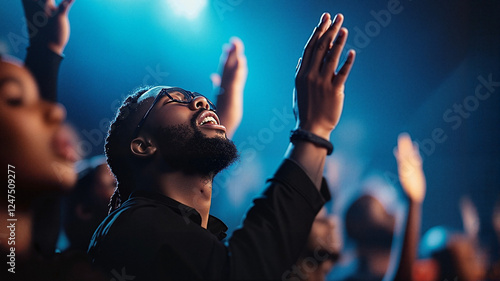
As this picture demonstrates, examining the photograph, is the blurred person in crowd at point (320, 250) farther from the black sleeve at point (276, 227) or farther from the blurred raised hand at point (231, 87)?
the black sleeve at point (276, 227)

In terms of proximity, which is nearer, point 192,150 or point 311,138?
point 311,138

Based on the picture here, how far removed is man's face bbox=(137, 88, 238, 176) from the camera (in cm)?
122

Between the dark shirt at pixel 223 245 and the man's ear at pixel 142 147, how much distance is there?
28 cm

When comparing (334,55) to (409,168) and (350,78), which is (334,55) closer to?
(409,168)

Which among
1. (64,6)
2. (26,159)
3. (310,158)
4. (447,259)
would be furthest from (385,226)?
(64,6)

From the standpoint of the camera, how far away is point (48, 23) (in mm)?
1722

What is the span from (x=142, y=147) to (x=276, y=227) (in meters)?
0.62

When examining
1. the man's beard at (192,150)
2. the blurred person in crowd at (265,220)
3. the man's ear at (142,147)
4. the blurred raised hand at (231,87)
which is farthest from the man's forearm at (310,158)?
the blurred raised hand at (231,87)

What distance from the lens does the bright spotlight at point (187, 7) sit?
2.14 metres

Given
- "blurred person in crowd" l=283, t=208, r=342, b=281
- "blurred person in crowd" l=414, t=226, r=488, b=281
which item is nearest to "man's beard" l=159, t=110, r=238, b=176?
"blurred person in crowd" l=283, t=208, r=342, b=281

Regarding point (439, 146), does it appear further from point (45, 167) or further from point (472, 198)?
point (45, 167)

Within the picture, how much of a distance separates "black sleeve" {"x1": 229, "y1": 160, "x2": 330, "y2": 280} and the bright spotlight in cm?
157

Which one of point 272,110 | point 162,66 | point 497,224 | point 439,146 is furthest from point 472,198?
point 162,66

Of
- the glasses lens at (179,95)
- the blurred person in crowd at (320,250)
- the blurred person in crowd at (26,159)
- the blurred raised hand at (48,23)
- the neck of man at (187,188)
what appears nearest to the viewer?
the neck of man at (187,188)
